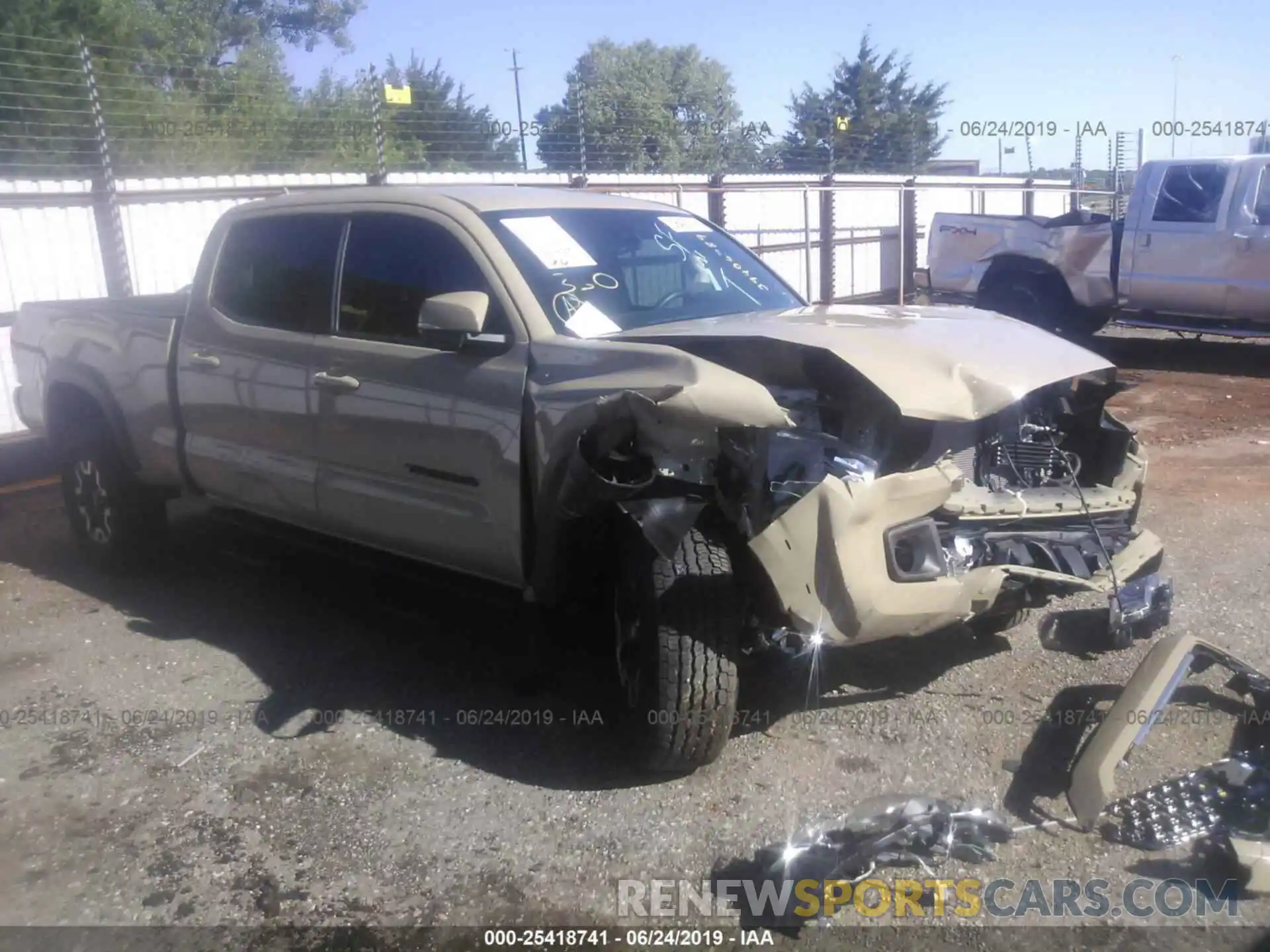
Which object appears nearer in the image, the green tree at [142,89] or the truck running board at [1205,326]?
the green tree at [142,89]

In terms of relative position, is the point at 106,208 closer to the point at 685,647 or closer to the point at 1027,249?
the point at 685,647

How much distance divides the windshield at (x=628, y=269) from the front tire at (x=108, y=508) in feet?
8.60

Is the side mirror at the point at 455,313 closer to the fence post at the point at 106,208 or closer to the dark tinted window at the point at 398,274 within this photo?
the dark tinted window at the point at 398,274

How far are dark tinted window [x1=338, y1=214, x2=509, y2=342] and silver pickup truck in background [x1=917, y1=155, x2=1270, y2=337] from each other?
9087 millimetres

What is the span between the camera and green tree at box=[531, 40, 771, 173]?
43.7ft

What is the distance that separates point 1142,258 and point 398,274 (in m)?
9.28

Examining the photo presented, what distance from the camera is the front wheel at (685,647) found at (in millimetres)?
3275

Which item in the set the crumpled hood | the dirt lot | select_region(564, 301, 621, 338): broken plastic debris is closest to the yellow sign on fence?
the dirt lot

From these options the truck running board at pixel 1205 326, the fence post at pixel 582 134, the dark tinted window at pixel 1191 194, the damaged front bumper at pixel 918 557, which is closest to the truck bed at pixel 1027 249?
the truck running board at pixel 1205 326

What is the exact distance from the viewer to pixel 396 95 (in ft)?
36.7

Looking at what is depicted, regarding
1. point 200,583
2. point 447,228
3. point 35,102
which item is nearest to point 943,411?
point 447,228

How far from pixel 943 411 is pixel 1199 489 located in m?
4.22

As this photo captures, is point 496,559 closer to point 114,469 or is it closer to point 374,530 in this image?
point 374,530

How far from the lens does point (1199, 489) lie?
6668 millimetres
